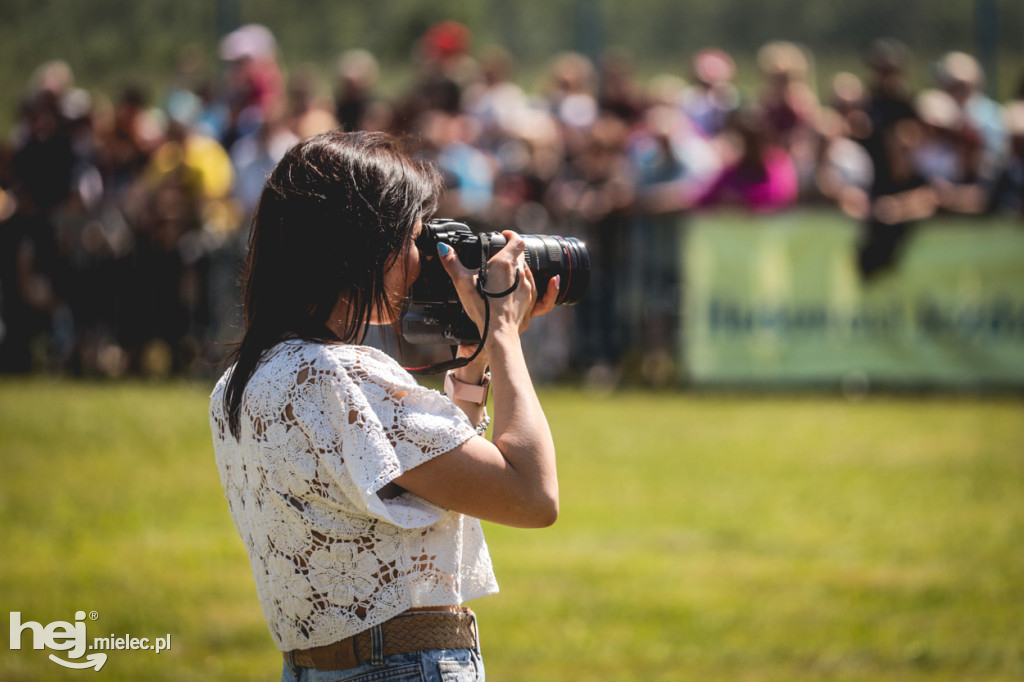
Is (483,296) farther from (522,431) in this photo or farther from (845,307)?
(845,307)

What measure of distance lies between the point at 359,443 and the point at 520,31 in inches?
588

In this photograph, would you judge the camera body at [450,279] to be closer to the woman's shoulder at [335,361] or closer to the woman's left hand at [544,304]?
the woman's left hand at [544,304]

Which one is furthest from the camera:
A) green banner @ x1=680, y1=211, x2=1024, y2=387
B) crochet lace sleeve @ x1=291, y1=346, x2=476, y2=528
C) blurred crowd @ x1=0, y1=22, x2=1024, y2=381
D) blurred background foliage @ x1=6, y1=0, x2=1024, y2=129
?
blurred background foliage @ x1=6, y1=0, x2=1024, y2=129

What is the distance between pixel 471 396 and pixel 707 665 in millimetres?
2582

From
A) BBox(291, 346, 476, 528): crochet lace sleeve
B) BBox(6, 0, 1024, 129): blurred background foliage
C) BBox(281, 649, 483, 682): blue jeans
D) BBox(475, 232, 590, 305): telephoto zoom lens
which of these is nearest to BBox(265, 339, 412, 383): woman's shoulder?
BBox(291, 346, 476, 528): crochet lace sleeve

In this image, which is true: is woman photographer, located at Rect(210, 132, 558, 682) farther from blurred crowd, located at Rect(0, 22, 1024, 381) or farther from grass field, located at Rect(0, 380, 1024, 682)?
blurred crowd, located at Rect(0, 22, 1024, 381)

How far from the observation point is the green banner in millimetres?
11000

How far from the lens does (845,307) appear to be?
36.2 feet

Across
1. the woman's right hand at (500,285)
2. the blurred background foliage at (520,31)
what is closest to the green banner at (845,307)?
the blurred background foliage at (520,31)

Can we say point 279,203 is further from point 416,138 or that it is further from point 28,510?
point 28,510

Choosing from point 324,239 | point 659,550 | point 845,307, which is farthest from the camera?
point 845,307

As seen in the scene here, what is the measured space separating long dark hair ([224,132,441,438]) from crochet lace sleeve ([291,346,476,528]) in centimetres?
13

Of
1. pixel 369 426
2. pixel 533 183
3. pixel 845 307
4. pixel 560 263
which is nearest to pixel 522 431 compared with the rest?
pixel 369 426

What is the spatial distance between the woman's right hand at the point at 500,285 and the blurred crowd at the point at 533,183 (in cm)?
840
